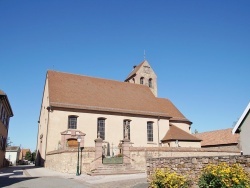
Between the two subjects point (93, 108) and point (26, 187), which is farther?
point (93, 108)

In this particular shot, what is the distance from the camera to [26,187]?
12305 millimetres

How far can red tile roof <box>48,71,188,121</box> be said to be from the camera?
27.9 meters

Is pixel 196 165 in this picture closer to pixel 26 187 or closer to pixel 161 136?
pixel 26 187

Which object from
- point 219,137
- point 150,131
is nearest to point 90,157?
point 150,131

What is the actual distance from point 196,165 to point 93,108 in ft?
63.7

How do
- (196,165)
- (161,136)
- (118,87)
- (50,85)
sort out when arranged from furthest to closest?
(118,87)
(161,136)
(50,85)
(196,165)

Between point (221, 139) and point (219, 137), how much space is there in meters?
0.92

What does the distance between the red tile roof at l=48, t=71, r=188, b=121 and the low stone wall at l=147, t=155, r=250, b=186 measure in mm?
16900

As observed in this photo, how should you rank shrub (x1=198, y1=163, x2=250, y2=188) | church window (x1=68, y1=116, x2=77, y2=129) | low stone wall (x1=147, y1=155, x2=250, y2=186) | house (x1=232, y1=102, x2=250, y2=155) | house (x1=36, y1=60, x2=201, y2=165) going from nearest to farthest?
shrub (x1=198, y1=163, x2=250, y2=188) → low stone wall (x1=147, y1=155, x2=250, y2=186) → house (x1=232, y1=102, x2=250, y2=155) → house (x1=36, y1=60, x2=201, y2=165) → church window (x1=68, y1=116, x2=77, y2=129)

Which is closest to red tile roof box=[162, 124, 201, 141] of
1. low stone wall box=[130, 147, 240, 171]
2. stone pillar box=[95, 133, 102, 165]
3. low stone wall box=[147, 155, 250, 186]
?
low stone wall box=[130, 147, 240, 171]

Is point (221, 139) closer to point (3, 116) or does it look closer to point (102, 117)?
point (102, 117)

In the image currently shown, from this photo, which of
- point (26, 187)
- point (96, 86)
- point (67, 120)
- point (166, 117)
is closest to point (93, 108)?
point (67, 120)

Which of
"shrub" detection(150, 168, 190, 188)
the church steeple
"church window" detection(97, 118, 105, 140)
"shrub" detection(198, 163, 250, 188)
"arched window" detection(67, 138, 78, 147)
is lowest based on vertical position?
"shrub" detection(150, 168, 190, 188)

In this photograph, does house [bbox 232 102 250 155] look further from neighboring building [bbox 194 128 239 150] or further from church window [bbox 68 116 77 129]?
neighboring building [bbox 194 128 239 150]
